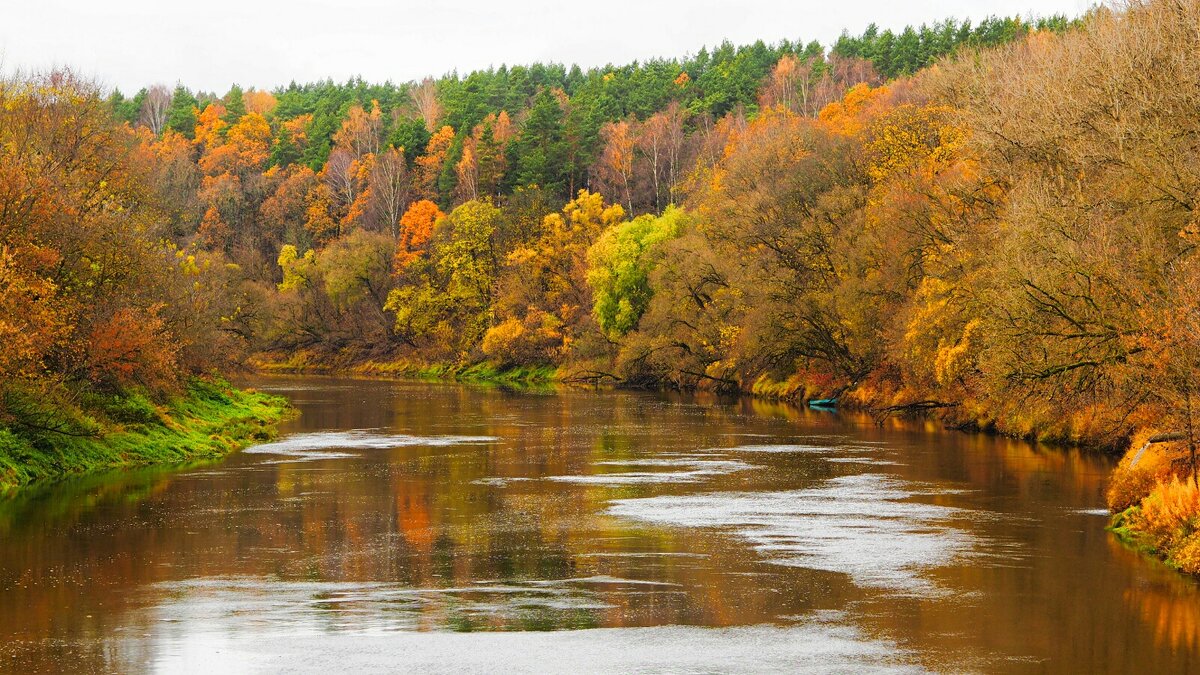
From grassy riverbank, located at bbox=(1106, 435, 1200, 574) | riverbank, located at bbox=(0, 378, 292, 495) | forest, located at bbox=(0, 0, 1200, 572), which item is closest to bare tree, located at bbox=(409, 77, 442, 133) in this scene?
forest, located at bbox=(0, 0, 1200, 572)

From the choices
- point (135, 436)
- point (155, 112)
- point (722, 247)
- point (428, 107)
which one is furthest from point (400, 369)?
point (155, 112)

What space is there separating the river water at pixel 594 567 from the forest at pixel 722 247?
3.17 m

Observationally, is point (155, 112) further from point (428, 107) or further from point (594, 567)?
point (594, 567)

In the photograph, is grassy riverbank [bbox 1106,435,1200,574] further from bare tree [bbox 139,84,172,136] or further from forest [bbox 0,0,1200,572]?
bare tree [bbox 139,84,172,136]

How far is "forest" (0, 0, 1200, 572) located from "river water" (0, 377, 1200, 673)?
317 cm

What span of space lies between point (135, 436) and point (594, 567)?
2498 centimetres

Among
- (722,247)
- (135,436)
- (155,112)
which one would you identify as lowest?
(135,436)

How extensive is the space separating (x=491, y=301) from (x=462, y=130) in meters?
40.2

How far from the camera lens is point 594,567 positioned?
2352 cm

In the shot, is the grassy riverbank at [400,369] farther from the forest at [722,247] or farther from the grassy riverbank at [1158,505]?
the grassy riverbank at [1158,505]

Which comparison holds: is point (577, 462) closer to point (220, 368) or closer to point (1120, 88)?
point (1120, 88)

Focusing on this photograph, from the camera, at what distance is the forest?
1286 inches

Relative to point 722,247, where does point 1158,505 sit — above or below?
below

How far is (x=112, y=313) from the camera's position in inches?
1606
